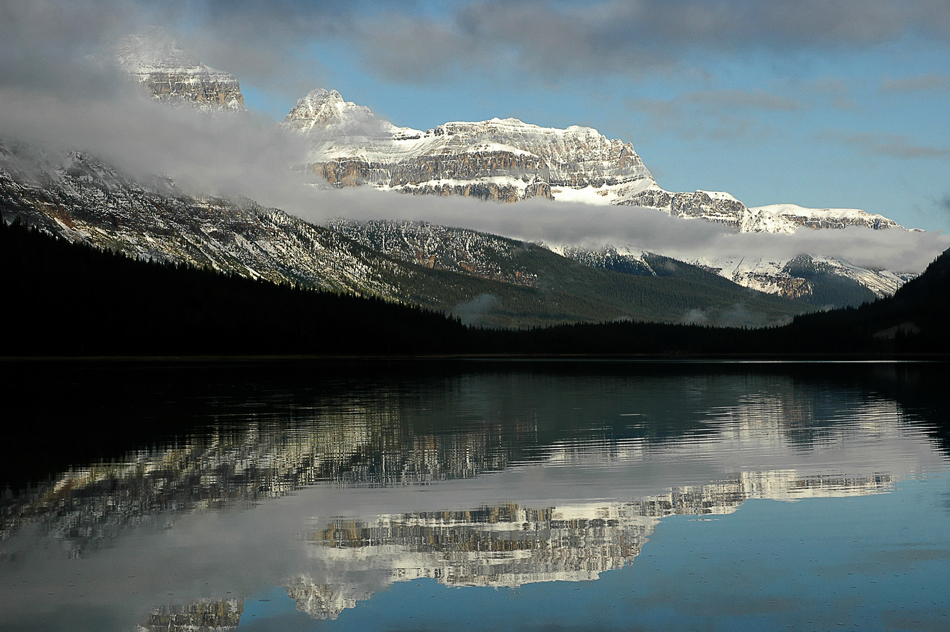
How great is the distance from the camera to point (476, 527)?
3152 cm

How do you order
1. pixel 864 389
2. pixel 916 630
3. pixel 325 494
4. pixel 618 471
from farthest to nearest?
pixel 864 389 → pixel 618 471 → pixel 325 494 → pixel 916 630

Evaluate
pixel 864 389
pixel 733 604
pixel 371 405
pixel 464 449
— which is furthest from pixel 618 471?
pixel 864 389

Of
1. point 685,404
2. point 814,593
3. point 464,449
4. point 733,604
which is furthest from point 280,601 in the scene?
point 685,404

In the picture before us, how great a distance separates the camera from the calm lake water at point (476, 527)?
74.1 feet

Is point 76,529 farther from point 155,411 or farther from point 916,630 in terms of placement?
point 155,411

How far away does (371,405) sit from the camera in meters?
91.0

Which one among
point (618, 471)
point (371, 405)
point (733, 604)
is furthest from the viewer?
point (371, 405)

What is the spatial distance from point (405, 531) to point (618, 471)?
15.9 meters

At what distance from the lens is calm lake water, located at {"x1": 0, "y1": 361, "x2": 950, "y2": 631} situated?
889 inches

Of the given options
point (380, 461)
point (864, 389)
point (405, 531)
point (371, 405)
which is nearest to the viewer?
point (405, 531)

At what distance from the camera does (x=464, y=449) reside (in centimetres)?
5409

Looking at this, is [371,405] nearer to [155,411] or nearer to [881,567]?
[155,411]

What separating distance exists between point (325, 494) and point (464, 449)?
54.3 ft

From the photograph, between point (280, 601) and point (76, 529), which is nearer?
point (280, 601)
